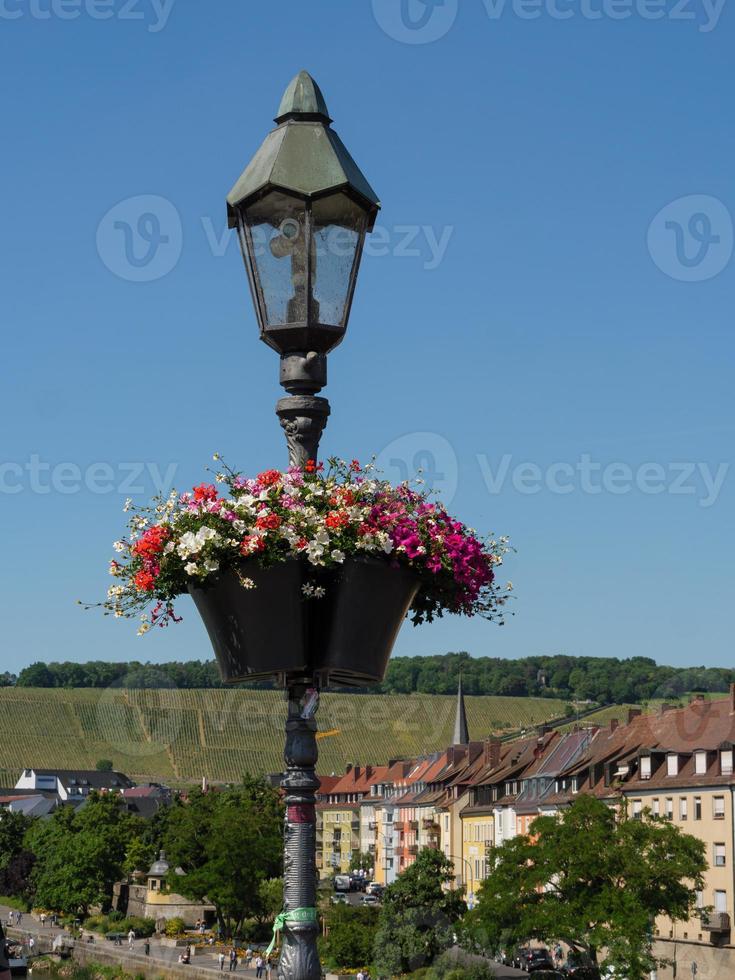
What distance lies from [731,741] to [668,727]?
28.4ft

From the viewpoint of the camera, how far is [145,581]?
718 centimetres

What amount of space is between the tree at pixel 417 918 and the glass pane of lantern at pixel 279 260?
63.4 meters

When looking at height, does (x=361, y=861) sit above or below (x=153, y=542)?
below

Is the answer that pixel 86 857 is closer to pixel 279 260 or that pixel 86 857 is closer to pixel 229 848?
pixel 229 848

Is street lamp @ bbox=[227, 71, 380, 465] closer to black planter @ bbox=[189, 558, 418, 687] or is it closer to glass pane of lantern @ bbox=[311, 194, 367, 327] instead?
glass pane of lantern @ bbox=[311, 194, 367, 327]

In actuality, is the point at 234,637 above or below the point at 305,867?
above

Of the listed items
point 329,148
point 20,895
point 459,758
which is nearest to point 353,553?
point 329,148

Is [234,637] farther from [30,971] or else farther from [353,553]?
[30,971]

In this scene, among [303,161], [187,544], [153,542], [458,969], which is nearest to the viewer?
[187,544]

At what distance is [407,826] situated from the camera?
123688 millimetres

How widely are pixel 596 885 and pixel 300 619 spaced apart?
4920cm

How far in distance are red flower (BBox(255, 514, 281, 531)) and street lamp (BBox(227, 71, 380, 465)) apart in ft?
1.79

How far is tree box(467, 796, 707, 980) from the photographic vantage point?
51.7 metres

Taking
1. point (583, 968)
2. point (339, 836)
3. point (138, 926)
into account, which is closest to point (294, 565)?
point (583, 968)
